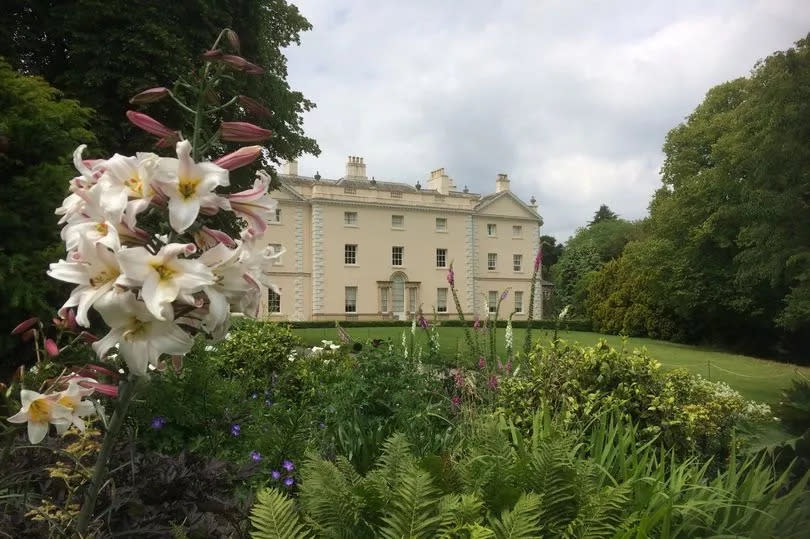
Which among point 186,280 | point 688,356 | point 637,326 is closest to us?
point 186,280

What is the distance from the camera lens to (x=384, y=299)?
3884 centimetres

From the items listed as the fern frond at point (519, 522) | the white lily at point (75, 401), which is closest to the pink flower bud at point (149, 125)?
the white lily at point (75, 401)

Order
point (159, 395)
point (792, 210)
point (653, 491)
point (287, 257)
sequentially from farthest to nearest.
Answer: point (287, 257) → point (792, 210) → point (159, 395) → point (653, 491)

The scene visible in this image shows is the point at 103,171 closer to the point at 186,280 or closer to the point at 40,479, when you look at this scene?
the point at 186,280

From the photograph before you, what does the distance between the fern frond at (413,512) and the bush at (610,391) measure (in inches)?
96.0

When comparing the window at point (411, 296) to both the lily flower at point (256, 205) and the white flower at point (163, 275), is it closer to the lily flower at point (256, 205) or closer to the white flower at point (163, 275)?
the lily flower at point (256, 205)

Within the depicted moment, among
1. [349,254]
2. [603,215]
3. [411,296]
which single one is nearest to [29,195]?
[349,254]

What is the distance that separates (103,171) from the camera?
134 centimetres

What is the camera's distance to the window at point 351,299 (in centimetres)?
3747

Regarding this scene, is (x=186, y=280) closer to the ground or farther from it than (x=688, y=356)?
farther from it

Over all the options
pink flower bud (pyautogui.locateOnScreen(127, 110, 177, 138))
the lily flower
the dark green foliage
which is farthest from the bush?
the dark green foliage

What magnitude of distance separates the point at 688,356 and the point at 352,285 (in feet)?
73.7

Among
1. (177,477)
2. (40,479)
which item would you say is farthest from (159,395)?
(177,477)

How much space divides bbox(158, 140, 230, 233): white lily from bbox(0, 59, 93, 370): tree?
481 centimetres
